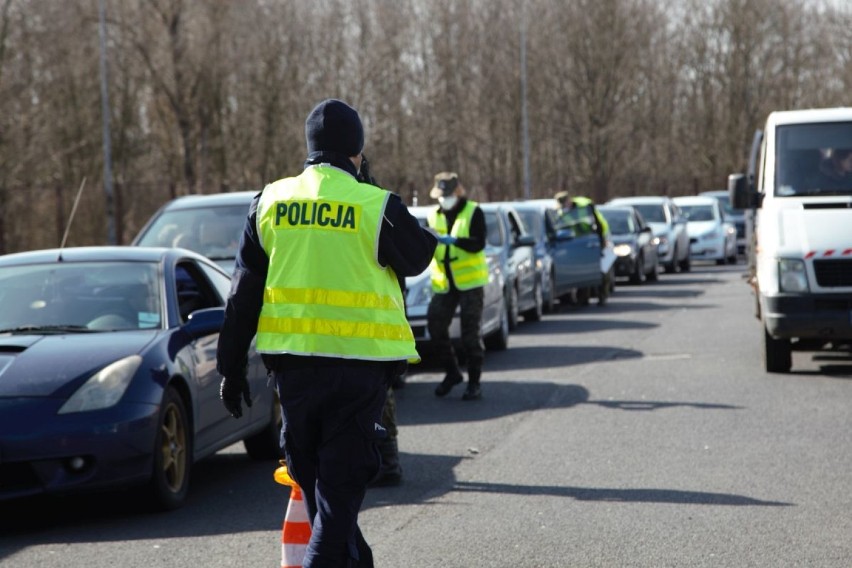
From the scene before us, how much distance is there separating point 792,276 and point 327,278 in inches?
361

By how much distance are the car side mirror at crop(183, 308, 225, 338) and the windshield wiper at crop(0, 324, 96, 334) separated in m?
0.55

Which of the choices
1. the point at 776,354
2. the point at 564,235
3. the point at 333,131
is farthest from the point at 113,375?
the point at 564,235

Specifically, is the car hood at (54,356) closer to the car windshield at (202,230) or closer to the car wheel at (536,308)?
the car windshield at (202,230)

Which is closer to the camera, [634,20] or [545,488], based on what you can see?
[545,488]

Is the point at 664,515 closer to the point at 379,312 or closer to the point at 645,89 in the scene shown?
the point at 379,312

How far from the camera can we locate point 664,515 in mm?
8023

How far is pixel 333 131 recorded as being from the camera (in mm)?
5629

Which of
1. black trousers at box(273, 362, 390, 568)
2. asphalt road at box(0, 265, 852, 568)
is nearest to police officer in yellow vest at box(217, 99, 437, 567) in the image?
black trousers at box(273, 362, 390, 568)

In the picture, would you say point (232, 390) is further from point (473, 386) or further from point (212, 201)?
point (212, 201)

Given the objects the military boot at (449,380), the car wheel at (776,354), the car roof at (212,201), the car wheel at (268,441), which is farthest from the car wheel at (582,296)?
the car wheel at (268,441)

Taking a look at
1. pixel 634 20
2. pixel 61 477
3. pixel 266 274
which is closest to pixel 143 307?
pixel 61 477

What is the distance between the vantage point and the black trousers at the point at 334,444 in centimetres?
521

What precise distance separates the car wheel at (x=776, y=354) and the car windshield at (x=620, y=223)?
16.4 m

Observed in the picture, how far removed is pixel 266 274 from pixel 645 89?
6532 cm
